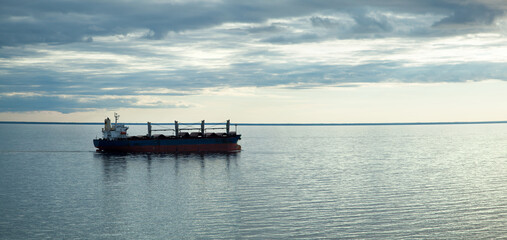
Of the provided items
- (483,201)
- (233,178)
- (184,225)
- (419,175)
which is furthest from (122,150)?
(483,201)

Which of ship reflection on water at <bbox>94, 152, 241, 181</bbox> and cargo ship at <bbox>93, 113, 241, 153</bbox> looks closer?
ship reflection on water at <bbox>94, 152, 241, 181</bbox>

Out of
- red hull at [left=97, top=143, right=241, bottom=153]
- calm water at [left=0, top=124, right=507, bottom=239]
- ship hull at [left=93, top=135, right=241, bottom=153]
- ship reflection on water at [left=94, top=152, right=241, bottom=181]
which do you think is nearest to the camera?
calm water at [left=0, top=124, right=507, bottom=239]

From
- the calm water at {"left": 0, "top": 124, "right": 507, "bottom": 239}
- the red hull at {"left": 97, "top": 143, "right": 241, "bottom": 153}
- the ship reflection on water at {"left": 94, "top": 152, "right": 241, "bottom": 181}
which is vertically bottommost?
the calm water at {"left": 0, "top": 124, "right": 507, "bottom": 239}

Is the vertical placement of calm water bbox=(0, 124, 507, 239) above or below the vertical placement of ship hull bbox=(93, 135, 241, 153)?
below

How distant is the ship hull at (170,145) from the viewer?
10762 cm

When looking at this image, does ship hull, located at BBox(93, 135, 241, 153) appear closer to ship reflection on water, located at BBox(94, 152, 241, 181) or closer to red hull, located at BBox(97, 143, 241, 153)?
red hull, located at BBox(97, 143, 241, 153)

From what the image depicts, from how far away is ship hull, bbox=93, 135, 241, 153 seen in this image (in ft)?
353

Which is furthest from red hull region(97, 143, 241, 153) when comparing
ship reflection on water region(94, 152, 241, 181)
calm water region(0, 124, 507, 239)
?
calm water region(0, 124, 507, 239)

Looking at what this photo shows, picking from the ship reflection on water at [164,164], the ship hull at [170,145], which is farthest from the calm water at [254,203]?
the ship hull at [170,145]

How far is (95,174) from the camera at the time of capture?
6975 centimetres

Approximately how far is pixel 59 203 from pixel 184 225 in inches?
659

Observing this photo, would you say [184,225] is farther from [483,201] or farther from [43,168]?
[43,168]

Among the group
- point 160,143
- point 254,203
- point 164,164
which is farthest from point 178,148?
point 254,203

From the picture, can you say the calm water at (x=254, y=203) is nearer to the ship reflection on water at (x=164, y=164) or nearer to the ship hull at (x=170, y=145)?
the ship reflection on water at (x=164, y=164)
